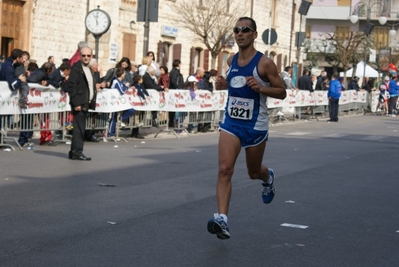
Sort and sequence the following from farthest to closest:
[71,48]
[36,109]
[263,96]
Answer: [71,48] → [36,109] → [263,96]

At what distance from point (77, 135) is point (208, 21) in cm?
2090

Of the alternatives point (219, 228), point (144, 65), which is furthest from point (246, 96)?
point (144, 65)

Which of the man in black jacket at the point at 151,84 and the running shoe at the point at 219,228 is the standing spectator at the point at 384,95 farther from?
the running shoe at the point at 219,228

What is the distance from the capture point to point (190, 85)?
76.3 feet

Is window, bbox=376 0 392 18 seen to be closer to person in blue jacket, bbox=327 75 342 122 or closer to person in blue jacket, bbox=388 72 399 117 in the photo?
person in blue jacket, bbox=388 72 399 117

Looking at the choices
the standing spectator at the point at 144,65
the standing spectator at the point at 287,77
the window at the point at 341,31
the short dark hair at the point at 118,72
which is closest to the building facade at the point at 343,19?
the window at the point at 341,31

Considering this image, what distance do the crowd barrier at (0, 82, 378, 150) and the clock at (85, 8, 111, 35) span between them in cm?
297

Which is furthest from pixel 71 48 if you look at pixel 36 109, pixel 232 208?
pixel 232 208

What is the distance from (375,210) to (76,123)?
6215 mm

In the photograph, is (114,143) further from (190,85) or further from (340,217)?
(340,217)

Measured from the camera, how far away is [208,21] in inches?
1374

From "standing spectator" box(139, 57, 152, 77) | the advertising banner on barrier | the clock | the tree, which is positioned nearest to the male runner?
the advertising banner on barrier

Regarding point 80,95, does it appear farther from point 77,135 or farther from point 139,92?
point 139,92

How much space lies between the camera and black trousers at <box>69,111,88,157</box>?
47.9ft
